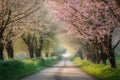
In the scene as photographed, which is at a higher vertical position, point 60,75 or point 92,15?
point 92,15

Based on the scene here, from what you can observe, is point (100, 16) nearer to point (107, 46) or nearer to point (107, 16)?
point (107, 16)

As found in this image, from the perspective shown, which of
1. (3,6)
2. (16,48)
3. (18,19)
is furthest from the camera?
(16,48)

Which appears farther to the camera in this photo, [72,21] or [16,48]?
[16,48]

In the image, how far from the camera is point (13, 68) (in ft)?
122

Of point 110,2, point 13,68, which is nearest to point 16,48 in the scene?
point 13,68

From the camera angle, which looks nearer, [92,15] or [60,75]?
[92,15]

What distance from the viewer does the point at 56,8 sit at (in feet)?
A: 118

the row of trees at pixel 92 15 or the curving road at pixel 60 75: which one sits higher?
the row of trees at pixel 92 15

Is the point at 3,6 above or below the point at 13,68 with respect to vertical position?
above

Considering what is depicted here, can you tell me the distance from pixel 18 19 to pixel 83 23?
290 inches

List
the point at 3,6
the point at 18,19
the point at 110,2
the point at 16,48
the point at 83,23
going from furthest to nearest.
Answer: the point at 16,48, the point at 83,23, the point at 18,19, the point at 3,6, the point at 110,2

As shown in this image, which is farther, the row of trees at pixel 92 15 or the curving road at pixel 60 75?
the curving road at pixel 60 75

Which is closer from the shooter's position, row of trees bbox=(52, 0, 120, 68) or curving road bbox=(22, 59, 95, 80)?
row of trees bbox=(52, 0, 120, 68)

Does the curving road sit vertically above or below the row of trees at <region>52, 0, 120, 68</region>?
below
